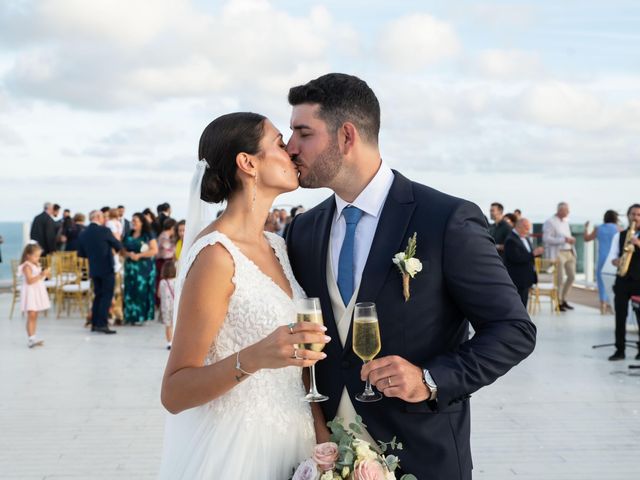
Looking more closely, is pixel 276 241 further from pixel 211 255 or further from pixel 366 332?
pixel 366 332

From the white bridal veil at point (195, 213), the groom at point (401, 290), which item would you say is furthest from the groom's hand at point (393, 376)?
the white bridal veil at point (195, 213)

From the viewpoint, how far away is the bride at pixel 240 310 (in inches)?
107

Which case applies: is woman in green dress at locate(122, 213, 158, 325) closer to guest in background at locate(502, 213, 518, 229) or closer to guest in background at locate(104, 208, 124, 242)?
guest in background at locate(104, 208, 124, 242)

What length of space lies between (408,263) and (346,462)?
2.06ft

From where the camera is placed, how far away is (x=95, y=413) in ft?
23.9

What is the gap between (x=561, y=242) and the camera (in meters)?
15.2

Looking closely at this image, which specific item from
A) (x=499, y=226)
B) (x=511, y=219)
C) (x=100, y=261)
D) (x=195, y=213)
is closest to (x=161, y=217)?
(x=100, y=261)

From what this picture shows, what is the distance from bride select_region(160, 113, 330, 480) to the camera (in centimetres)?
272

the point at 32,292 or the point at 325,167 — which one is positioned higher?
the point at 325,167

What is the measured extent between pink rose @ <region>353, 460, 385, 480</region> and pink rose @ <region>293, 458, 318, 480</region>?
0.43ft

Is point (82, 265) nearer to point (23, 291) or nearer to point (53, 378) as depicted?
point (23, 291)

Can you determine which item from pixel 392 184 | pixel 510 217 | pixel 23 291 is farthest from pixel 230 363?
pixel 510 217

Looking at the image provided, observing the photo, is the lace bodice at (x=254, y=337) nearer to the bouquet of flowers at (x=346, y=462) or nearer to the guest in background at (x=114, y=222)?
the bouquet of flowers at (x=346, y=462)

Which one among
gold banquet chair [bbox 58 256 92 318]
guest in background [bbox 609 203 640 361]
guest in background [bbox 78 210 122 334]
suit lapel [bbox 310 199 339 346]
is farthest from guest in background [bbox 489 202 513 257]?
suit lapel [bbox 310 199 339 346]
